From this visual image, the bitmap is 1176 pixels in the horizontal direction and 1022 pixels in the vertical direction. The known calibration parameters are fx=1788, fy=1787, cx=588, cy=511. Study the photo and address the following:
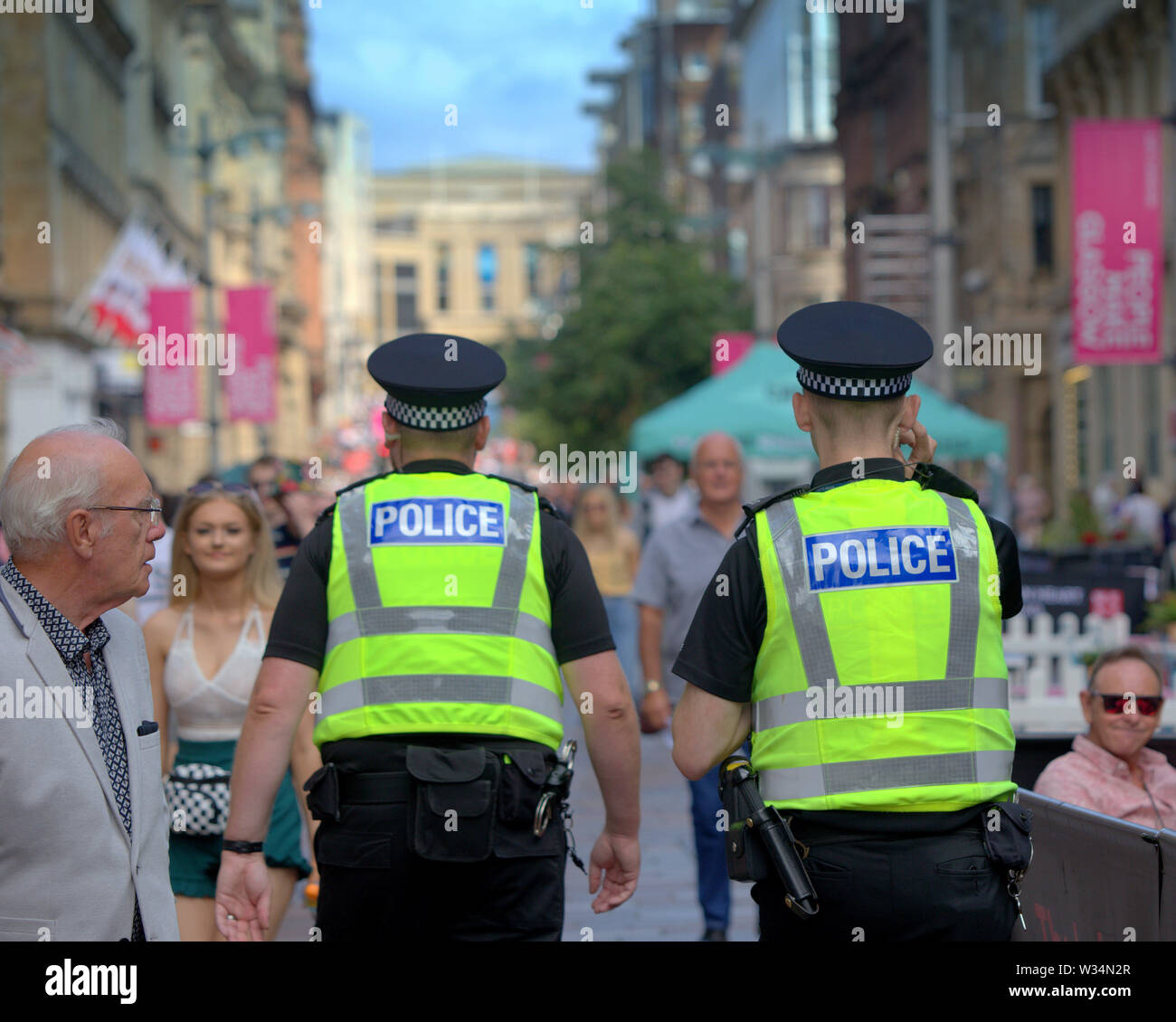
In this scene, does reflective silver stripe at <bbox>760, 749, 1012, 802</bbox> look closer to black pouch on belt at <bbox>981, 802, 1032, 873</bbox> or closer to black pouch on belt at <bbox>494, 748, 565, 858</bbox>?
black pouch on belt at <bbox>981, 802, 1032, 873</bbox>

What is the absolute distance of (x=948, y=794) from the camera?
3.44 metres

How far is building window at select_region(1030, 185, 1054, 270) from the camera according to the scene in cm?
3609

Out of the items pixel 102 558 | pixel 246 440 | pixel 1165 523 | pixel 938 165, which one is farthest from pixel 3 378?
pixel 246 440

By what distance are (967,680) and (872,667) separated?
7.9 inches

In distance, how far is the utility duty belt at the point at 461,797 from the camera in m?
3.90

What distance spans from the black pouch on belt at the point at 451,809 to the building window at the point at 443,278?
465 ft

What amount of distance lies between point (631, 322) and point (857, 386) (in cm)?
3421

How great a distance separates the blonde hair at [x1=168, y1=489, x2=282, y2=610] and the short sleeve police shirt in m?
2.02

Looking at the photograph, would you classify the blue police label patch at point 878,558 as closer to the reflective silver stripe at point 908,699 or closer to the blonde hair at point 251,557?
the reflective silver stripe at point 908,699

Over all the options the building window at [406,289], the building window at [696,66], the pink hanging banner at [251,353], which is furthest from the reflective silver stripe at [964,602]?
the building window at [406,289]

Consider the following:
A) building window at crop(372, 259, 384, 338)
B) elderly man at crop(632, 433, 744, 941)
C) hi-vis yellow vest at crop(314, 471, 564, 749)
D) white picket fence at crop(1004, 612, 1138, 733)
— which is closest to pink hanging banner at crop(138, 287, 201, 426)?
white picket fence at crop(1004, 612, 1138, 733)

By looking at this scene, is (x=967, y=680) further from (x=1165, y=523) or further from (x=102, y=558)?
(x=1165, y=523)

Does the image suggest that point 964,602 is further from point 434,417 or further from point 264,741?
point 264,741
